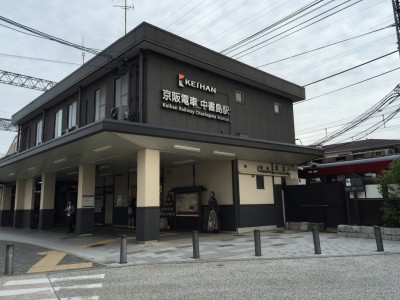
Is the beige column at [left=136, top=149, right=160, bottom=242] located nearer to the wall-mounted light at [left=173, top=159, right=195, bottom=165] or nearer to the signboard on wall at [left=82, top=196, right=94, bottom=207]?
the wall-mounted light at [left=173, top=159, right=195, bottom=165]

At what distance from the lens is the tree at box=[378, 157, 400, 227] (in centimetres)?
1344

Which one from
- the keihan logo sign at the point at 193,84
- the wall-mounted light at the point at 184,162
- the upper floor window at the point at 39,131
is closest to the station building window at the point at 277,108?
the keihan logo sign at the point at 193,84

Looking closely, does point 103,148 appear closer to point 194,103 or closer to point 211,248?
point 194,103

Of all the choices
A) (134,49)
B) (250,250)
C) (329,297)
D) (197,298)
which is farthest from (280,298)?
(134,49)

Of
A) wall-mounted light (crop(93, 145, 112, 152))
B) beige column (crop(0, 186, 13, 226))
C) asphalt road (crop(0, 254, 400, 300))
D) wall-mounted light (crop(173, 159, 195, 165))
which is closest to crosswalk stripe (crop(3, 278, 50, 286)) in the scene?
asphalt road (crop(0, 254, 400, 300))

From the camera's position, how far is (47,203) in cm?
2162

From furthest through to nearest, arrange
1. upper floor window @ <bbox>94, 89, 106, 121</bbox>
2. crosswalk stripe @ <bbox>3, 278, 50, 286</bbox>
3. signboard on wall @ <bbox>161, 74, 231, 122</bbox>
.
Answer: upper floor window @ <bbox>94, 89, 106, 121</bbox>
signboard on wall @ <bbox>161, 74, 231, 122</bbox>
crosswalk stripe @ <bbox>3, 278, 50, 286</bbox>

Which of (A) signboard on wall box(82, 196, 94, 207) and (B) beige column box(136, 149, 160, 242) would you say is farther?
(A) signboard on wall box(82, 196, 94, 207)

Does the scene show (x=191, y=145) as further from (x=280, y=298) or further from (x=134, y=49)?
(x=280, y=298)

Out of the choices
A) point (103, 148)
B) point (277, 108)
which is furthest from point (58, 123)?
point (277, 108)

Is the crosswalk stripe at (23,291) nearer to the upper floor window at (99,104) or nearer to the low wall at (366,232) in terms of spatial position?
the upper floor window at (99,104)

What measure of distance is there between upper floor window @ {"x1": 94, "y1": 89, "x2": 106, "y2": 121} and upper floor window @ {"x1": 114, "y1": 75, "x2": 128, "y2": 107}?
1246 mm

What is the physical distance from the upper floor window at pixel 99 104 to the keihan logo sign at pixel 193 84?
14.6 ft

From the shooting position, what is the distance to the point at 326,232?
55.3 ft
